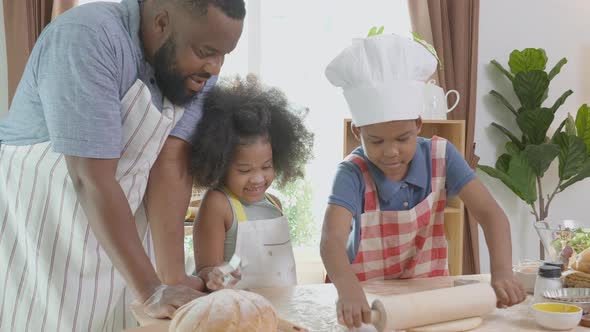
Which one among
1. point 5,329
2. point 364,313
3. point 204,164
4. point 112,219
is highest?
point 204,164

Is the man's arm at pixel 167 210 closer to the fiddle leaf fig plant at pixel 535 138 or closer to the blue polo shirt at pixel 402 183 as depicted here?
the blue polo shirt at pixel 402 183

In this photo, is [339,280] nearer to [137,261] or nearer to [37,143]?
[137,261]

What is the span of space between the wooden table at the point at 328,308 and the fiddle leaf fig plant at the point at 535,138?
2646mm

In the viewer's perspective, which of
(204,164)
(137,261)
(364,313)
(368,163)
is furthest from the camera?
(368,163)

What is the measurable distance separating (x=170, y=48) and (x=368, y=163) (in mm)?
668

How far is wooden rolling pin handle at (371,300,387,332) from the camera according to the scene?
121 cm

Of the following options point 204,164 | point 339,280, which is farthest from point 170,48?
point 339,280

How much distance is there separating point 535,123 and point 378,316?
325 centimetres

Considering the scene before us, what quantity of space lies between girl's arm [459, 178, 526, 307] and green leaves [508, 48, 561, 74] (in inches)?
103

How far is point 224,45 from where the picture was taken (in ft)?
4.54

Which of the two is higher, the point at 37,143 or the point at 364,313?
the point at 37,143

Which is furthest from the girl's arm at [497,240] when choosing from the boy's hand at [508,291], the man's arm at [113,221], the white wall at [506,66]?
the white wall at [506,66]

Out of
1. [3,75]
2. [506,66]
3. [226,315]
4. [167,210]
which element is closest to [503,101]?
[506,66]

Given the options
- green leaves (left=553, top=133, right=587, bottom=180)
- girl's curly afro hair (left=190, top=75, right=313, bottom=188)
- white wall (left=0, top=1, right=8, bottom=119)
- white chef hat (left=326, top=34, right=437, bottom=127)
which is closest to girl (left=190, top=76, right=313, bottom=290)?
girl's curly afro hair (left=190, top=75, right=313, bottom=188)
